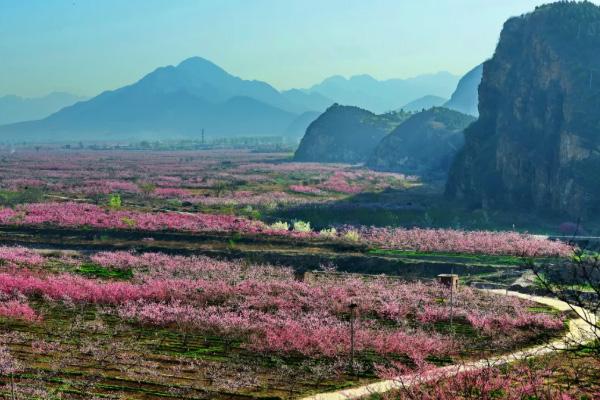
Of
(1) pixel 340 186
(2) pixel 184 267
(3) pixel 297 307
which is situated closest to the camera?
(3) pixel 297 307

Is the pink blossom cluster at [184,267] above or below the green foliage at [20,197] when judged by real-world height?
below

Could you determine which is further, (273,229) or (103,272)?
(273,229)

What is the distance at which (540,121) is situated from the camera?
110m

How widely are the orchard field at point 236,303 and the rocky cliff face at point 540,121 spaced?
733 inches

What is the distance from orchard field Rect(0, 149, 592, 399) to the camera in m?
31.6

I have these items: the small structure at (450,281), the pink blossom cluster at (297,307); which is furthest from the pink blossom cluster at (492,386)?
the small structure at (450,281)

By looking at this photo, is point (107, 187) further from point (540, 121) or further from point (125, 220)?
point (540, 121)

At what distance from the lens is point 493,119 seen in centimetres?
12362

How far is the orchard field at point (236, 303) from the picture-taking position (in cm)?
3159

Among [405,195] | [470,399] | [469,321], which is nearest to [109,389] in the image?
Result: [470,399]

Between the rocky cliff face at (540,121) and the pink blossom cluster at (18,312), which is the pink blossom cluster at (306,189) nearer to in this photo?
the rocky cliff face at (540,121)

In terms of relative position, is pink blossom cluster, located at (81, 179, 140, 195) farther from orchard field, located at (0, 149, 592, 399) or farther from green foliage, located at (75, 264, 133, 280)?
green foliage, located at (75, 264, 133, 280)

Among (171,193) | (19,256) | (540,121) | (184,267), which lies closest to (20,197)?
(171,193)

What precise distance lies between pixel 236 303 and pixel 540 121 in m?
79.3
